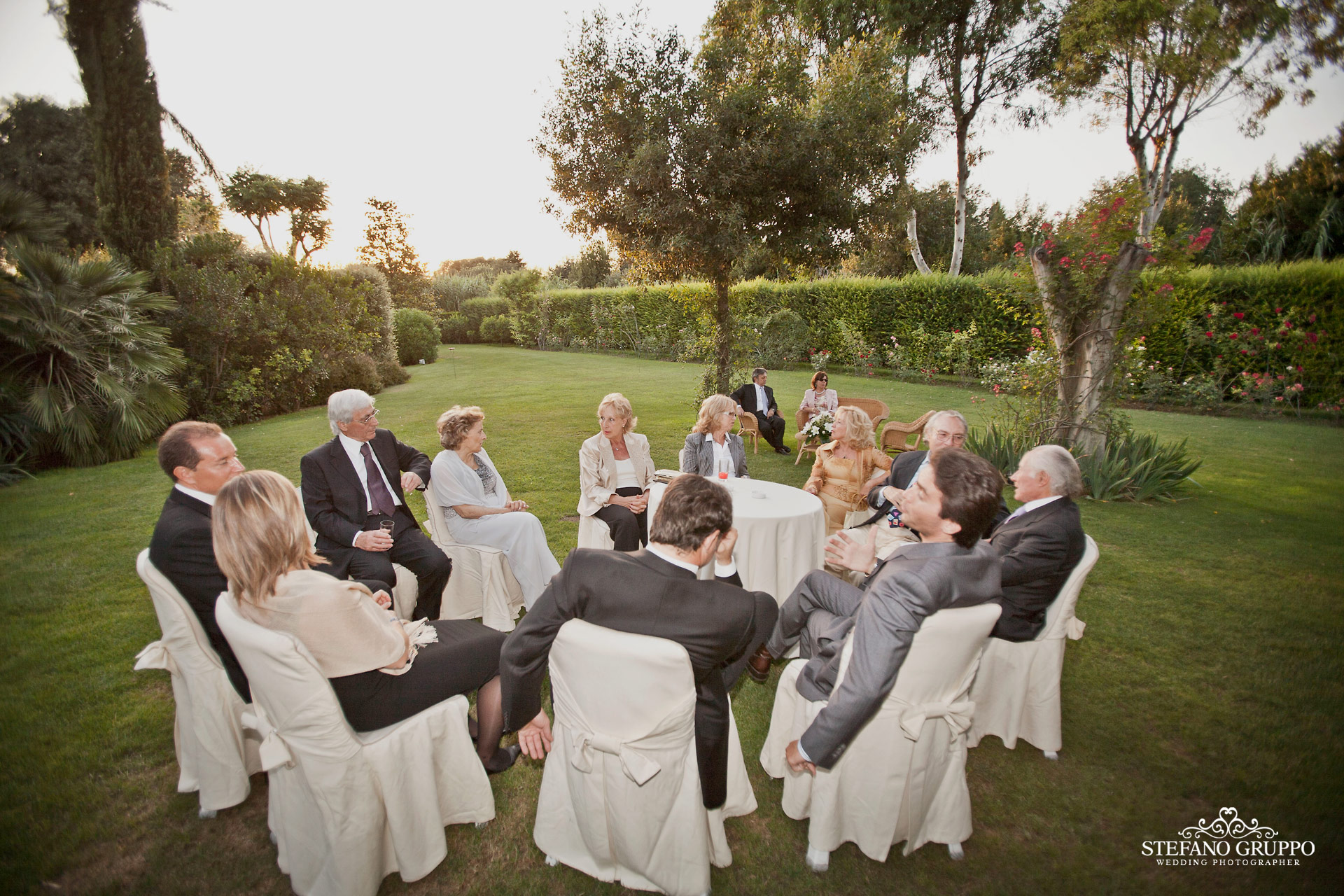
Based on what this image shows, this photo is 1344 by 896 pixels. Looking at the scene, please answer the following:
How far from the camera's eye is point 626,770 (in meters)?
1.83

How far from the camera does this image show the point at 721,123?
7.80 metres

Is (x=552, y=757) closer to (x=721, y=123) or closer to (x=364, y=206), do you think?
(x=721, y=123)

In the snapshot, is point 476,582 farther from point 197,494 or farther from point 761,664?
point 761,664

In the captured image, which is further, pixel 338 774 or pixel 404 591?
pixel 404 591

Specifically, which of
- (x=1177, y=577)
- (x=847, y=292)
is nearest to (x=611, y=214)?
(x=1177, y=577)

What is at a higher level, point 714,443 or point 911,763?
point 714,443

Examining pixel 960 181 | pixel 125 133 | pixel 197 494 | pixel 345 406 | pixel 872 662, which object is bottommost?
pixel 872 662

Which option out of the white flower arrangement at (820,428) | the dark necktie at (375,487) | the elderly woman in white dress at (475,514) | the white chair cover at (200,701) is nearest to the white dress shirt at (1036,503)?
the elderly woman in white dress at (475,514)

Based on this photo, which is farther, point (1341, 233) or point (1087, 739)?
point (1341, 233)

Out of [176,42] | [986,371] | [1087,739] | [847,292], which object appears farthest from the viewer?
[847,292]

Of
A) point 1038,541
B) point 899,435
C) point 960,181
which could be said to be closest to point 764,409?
point 899,435

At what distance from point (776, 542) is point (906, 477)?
3.66ft

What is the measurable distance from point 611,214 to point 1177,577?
7.84 meters

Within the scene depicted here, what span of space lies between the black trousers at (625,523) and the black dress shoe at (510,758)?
1620 mm
